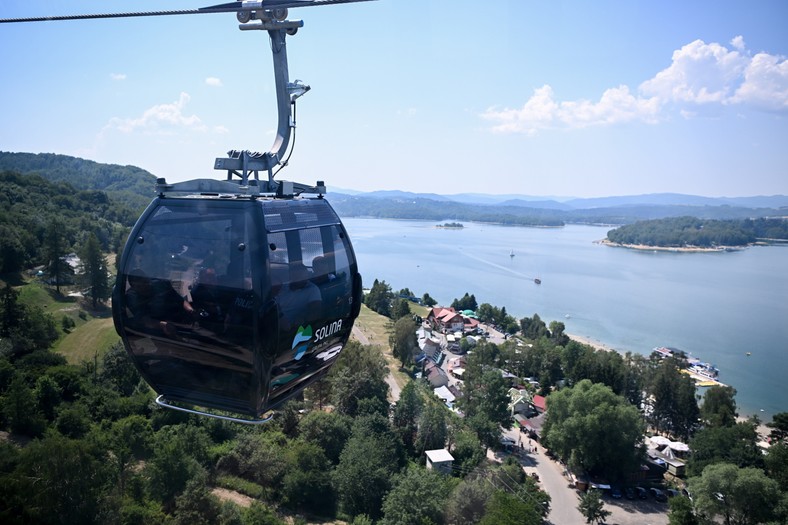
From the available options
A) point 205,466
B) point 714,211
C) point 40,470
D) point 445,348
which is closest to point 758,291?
point 445,348

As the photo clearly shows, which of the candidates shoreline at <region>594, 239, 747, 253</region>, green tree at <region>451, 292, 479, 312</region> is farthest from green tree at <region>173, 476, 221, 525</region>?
shoreline at <region>594, 239, 747, 253</region>

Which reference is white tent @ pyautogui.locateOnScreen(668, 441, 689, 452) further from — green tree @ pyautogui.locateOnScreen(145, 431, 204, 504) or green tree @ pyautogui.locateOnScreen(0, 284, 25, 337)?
green tree @ pyautogui.locateOnScreen(0, 284, 25, 337)

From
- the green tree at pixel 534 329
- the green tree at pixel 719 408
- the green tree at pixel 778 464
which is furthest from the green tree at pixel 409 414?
the green tree at pixel 534 329

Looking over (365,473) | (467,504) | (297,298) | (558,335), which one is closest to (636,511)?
(467,504)

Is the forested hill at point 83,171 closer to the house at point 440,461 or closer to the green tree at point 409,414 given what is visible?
the green tree at point 409,414

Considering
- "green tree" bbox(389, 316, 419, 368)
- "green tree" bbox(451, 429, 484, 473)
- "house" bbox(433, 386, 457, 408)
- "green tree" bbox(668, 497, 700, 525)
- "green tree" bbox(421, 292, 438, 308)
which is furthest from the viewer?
"green tree" bbox(421, 292, 438, 308)

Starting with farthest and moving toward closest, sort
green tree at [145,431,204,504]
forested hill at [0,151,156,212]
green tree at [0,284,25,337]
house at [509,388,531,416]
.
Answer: forested hill at [0,151,156,212] < house at [509,388,531,416] < green tree at [0,284,25,337] < green tree at [145,431,204,504]

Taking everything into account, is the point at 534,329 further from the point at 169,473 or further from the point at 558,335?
the point at 169,473
